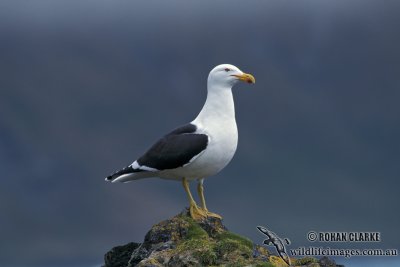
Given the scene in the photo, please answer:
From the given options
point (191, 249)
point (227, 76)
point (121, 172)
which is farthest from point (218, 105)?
point (191, 249)

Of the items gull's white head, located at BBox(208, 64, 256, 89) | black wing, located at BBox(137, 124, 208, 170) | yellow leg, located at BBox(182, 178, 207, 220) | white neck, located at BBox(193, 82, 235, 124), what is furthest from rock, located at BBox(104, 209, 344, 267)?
gull's white head, located at BBox(208, 64, 256, 89)

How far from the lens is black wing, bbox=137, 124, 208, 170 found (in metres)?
18.3

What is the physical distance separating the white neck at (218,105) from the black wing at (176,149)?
525 millimetres

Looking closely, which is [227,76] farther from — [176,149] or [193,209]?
[193,209]

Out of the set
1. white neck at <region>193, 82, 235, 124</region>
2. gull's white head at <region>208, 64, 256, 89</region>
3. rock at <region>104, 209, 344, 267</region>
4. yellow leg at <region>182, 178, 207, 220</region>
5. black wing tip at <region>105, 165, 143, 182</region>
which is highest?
gull's white head at <region>208, 64, 256, 89</region>

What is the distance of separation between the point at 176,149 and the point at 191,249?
353 cm

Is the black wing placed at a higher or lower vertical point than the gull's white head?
lower

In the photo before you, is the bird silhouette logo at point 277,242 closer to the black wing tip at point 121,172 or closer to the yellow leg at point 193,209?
the yellow leg at point 193,209

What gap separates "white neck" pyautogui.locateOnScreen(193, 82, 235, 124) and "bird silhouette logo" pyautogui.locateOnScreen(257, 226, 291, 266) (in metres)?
3.30

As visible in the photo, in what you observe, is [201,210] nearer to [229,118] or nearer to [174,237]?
[174,237]

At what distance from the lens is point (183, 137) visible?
1867 centimetres

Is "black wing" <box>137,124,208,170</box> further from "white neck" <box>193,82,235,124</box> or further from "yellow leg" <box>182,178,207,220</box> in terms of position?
"yellow leg" <box>182,178,207,220</box>

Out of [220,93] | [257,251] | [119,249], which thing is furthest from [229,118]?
[119,249]

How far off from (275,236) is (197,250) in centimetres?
284
